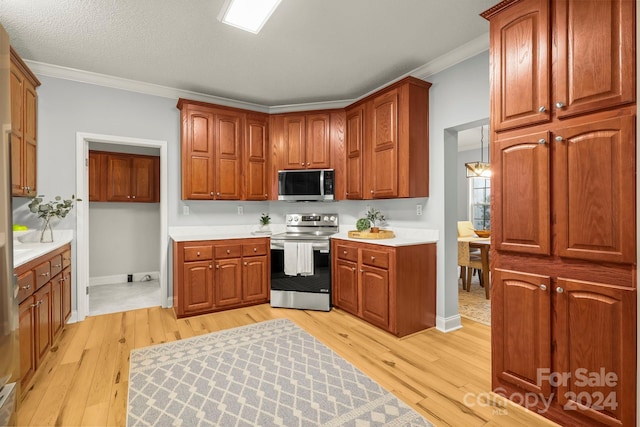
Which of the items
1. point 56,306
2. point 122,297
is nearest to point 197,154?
point 56,306

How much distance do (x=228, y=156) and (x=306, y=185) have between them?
3.33 ft

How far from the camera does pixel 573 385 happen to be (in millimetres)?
1637

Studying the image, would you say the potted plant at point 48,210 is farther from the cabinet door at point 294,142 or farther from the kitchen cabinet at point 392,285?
the kitchen cabinet at point 392,285

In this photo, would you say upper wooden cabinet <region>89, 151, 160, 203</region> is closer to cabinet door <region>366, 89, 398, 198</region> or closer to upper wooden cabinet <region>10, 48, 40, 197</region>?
upper wooden cabinet <region>10, 48, 40, 197</region>

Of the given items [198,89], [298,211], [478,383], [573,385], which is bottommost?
[478,383]

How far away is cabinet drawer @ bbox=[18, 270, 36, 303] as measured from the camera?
1911 mm

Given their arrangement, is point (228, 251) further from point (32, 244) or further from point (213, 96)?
point (213, 96)

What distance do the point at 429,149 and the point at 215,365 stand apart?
2.76 metres

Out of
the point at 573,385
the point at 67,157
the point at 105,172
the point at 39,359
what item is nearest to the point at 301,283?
the point at 39,359

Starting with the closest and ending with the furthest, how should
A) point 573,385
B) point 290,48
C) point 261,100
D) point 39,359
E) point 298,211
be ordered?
1. point 573,385
2. point 39,359
3. point 290,48
4. point 261,100
5. point 298,211

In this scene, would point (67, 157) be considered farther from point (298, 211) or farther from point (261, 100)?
point (298, 211)

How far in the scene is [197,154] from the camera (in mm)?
3654

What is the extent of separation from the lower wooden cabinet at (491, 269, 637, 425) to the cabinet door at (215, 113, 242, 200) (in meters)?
2.99

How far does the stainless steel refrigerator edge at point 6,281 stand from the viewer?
29.0 inches
